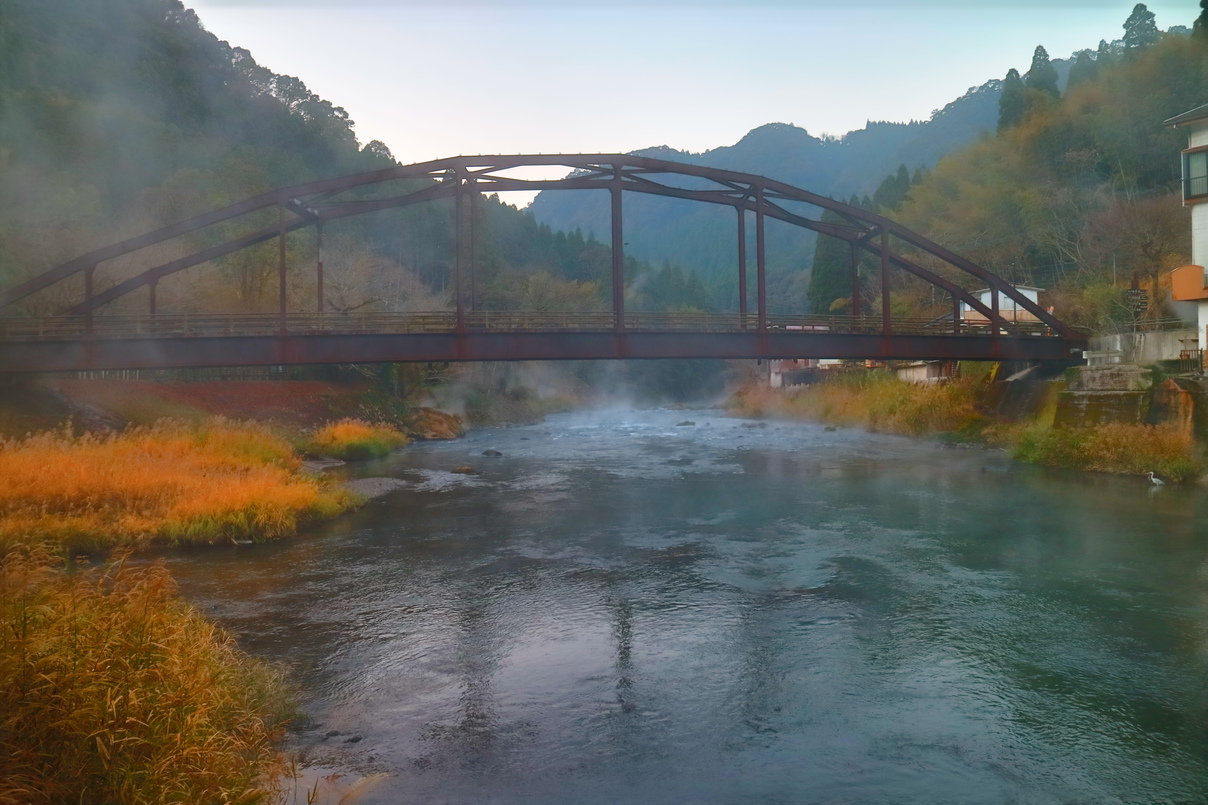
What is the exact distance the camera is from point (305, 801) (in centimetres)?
714

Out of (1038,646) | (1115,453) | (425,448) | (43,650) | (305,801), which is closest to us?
(43,650)

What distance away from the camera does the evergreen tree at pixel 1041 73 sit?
66.8m

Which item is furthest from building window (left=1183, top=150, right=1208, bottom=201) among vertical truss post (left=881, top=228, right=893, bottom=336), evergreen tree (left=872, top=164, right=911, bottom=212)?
evergreen tree (left=872, top=164, right=911, bottom=212)

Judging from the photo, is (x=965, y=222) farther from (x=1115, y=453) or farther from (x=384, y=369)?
(x=384, y=369)

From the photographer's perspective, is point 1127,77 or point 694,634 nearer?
point 694,634

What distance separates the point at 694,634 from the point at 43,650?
8038 millimetres

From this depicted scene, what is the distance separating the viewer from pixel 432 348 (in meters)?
28.1

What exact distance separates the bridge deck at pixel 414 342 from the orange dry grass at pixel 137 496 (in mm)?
4302

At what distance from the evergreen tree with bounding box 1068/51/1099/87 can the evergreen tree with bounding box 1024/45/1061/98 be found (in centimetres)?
143

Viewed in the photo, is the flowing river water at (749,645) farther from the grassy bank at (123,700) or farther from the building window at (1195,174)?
the building window at (1195,174)

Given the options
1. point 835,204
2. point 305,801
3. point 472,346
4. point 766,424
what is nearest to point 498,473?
point 472,346

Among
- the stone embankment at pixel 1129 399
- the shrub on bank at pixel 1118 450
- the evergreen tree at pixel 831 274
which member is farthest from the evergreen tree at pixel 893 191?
the shrub on bank at pixel 1118 450

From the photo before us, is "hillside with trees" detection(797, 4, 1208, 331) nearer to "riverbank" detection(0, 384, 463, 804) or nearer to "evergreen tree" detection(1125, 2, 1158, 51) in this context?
"evergreen tree" detection(1125, 2, 1158, 51)

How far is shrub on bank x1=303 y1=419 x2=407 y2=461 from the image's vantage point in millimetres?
35781
